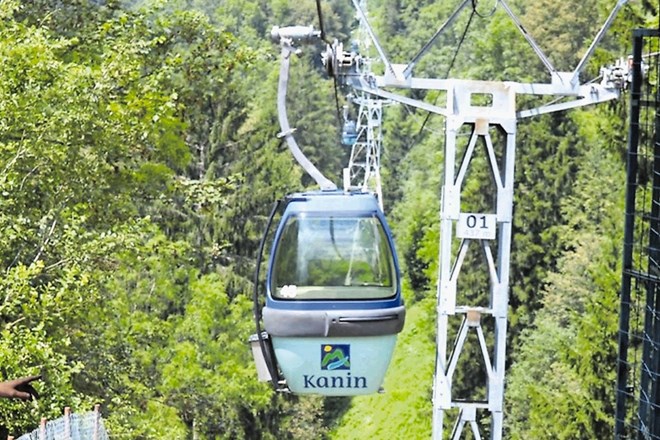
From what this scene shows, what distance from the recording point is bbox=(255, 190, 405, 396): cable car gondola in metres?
10.9

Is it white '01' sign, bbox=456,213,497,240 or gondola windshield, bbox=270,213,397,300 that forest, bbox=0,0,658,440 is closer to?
white '01' sign, bbox=456,213,497,240

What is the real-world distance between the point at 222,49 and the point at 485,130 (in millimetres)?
10523

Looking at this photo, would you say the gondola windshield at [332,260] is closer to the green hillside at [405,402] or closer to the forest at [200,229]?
the forest at [200,229]

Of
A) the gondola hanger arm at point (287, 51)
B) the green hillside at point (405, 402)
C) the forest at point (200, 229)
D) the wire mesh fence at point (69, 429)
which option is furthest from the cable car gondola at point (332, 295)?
the green hillside at point (405, 402)

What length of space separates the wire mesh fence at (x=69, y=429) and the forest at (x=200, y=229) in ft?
10.4

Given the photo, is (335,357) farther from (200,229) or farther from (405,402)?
(405,402)

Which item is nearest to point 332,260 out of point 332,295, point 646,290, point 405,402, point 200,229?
point 332,295

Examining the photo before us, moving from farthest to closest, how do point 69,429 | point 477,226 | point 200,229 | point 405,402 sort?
point 405,402 < point 200,229 < point 477,226 < point 69,429

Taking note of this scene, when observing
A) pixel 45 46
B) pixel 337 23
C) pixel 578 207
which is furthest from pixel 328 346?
pixel 337 23

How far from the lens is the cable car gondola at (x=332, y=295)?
10.9m

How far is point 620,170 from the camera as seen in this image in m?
32.0

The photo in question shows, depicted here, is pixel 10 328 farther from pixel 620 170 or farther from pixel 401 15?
pixel 401 15

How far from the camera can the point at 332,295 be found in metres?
11.1

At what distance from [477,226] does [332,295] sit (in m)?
1.43
